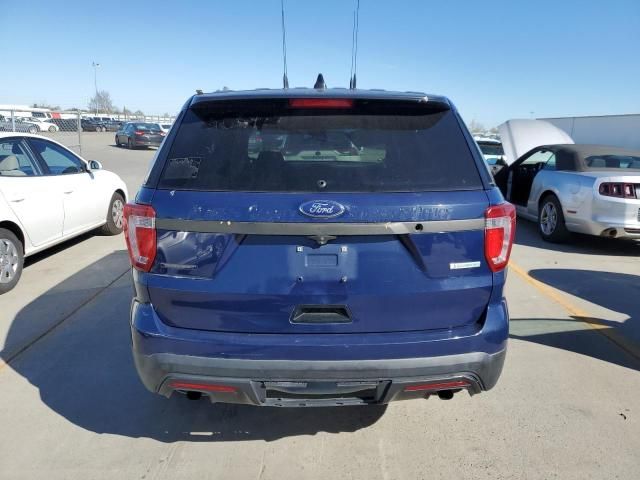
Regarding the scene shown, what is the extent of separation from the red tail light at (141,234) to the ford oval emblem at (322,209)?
70 cm

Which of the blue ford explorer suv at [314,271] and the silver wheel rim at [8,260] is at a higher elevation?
the blue ford explorer suv at [314,271]

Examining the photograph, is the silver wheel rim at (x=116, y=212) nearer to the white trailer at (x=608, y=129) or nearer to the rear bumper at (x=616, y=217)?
the rear bumper at (x=616, y=217)

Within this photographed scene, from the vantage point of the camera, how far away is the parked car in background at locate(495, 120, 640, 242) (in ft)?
21.2

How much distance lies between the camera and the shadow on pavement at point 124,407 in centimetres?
282

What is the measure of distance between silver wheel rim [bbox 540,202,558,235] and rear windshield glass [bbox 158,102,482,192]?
5.90 metres

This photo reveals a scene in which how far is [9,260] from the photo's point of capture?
5.15 metres

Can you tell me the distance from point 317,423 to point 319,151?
64.4 inches

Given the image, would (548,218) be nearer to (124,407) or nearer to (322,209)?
(322,209)

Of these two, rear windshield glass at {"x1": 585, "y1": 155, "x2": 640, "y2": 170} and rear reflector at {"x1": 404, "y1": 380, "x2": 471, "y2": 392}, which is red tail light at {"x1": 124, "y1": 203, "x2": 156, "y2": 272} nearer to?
rear reflector at {"x1": 404, "y1": 380, "x2": 471, "y2": 392}

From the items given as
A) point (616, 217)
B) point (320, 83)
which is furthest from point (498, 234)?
point (616, 217)

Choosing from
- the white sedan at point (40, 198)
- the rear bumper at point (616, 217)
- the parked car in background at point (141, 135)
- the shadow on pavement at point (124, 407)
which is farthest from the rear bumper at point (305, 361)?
the parked car in background at point (141, 135)

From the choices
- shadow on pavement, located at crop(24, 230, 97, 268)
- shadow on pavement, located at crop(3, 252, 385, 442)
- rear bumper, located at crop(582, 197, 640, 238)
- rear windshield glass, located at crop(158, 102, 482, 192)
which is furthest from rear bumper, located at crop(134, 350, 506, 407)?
rear bumper, located at crop(582, 197, 640, 238)

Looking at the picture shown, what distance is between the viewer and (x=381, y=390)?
2238 millimetres

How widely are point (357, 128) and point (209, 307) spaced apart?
114 cm
